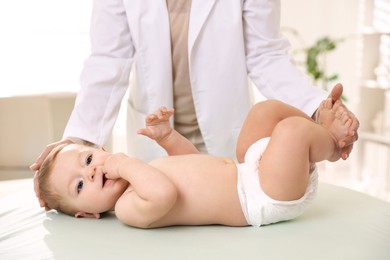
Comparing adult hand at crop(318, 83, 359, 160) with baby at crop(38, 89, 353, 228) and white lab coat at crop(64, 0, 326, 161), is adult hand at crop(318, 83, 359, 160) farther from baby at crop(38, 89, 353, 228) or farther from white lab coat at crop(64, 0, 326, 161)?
white lab coat at crop(64, 0, 326, 161)

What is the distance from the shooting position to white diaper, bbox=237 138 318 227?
4.45ft

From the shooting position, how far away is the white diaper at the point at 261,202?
1.36 m

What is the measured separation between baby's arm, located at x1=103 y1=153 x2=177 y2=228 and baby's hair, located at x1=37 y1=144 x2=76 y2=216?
0.62ft

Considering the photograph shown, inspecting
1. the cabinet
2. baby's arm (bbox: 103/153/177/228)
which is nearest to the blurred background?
the cabinet

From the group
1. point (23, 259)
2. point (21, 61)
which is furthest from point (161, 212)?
point (21, 61)

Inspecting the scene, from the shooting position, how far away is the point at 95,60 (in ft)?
6.12

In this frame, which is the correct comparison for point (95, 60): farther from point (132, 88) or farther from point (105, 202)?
point (105, 202)

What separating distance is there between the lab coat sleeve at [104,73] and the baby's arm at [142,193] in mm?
386

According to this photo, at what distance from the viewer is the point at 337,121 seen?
1392mm

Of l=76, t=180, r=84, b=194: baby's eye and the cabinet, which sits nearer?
→ l=76, t=180, r=84, b=194: baby's eye

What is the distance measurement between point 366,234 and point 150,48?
958 millimetres

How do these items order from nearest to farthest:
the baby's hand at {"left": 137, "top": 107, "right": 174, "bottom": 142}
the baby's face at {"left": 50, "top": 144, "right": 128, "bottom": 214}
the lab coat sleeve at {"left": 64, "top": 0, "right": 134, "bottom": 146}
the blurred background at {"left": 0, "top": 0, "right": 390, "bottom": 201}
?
the baby's face at {"left": 50, "top": 144, "right": 128, "bottom": 214}
the baby's hand at {"left": 137, "top": 107, "right": 174, "bottom": 142}
the lab coat sleeve at {"left": 64, "top": 0, "right": 134, "bottom": 146}
the blurred background at {"left": 0, "top": 0, "right": 390, "bottom": 201}

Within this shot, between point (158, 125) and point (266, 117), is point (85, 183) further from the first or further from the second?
point (266, 117)

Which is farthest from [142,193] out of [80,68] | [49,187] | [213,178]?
[80,68]
